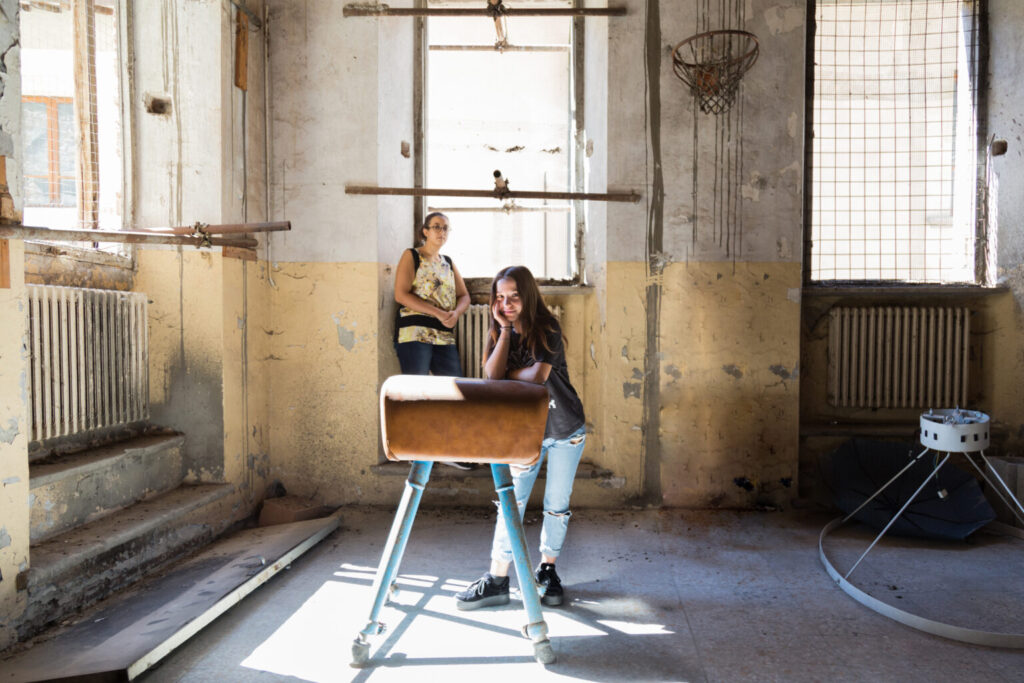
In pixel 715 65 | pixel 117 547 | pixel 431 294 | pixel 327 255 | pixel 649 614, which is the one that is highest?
pixel 715 65

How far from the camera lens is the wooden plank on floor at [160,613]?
192 centimetres

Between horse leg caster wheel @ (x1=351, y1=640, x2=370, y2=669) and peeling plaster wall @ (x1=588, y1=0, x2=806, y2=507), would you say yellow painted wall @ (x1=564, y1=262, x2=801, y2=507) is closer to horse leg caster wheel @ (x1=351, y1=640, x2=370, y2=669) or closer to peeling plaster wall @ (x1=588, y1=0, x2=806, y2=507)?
peeling plaster wall @ (x1=588, y1=0, x2=806, y2=507)

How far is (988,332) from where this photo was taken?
12.8 feet

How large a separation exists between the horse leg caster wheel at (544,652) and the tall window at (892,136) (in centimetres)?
313

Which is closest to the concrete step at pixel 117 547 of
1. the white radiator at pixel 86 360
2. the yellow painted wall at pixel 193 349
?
the yellow painted wall at pixel 193 349

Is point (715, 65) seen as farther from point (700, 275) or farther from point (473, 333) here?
point (473, 333)

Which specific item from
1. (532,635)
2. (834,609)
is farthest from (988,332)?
(532,635)

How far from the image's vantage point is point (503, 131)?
503cm

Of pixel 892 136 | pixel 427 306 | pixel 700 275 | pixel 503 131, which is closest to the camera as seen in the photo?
pixel 427 306

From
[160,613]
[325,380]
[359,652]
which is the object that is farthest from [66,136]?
[359,652]

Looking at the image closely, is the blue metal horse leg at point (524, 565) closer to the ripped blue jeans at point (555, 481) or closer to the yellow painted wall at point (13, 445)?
the ripped blue jeans at point (555, 481)

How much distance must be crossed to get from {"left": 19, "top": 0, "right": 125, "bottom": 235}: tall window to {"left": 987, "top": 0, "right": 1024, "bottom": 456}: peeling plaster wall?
510 cm

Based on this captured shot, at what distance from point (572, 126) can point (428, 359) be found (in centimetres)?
190

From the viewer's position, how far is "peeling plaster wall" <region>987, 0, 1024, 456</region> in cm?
375
